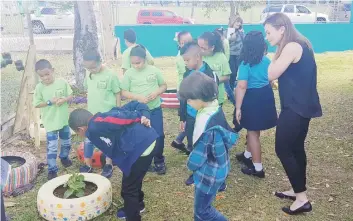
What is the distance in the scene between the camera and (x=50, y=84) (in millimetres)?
4574

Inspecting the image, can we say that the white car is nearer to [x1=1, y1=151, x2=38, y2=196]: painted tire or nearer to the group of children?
the group of children

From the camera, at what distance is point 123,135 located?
3.15 m

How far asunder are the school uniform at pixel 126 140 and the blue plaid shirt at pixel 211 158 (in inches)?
18.6

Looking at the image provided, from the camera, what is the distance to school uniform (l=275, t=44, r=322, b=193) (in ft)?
11.3

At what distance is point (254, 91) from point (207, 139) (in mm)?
1668

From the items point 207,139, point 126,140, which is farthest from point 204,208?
point 126,140

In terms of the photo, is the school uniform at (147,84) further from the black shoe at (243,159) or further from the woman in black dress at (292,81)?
the woman in black dress at (292,81)

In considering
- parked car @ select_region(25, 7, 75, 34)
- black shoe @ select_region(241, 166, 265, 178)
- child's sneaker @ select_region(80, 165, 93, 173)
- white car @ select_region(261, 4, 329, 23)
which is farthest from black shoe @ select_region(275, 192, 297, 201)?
parked car @ select_region(25, 7, 75, 34)

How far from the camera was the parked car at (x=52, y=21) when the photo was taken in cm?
2005

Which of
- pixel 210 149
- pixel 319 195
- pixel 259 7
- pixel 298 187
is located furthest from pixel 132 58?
pixel 259 7

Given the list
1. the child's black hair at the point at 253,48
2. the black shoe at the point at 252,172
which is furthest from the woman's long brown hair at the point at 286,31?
the black shoe at the point at 252,172

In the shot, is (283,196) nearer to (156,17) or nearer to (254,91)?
(254,91)

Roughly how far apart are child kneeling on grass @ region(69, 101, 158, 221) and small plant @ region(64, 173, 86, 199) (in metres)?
0.74

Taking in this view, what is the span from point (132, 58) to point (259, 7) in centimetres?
1998
